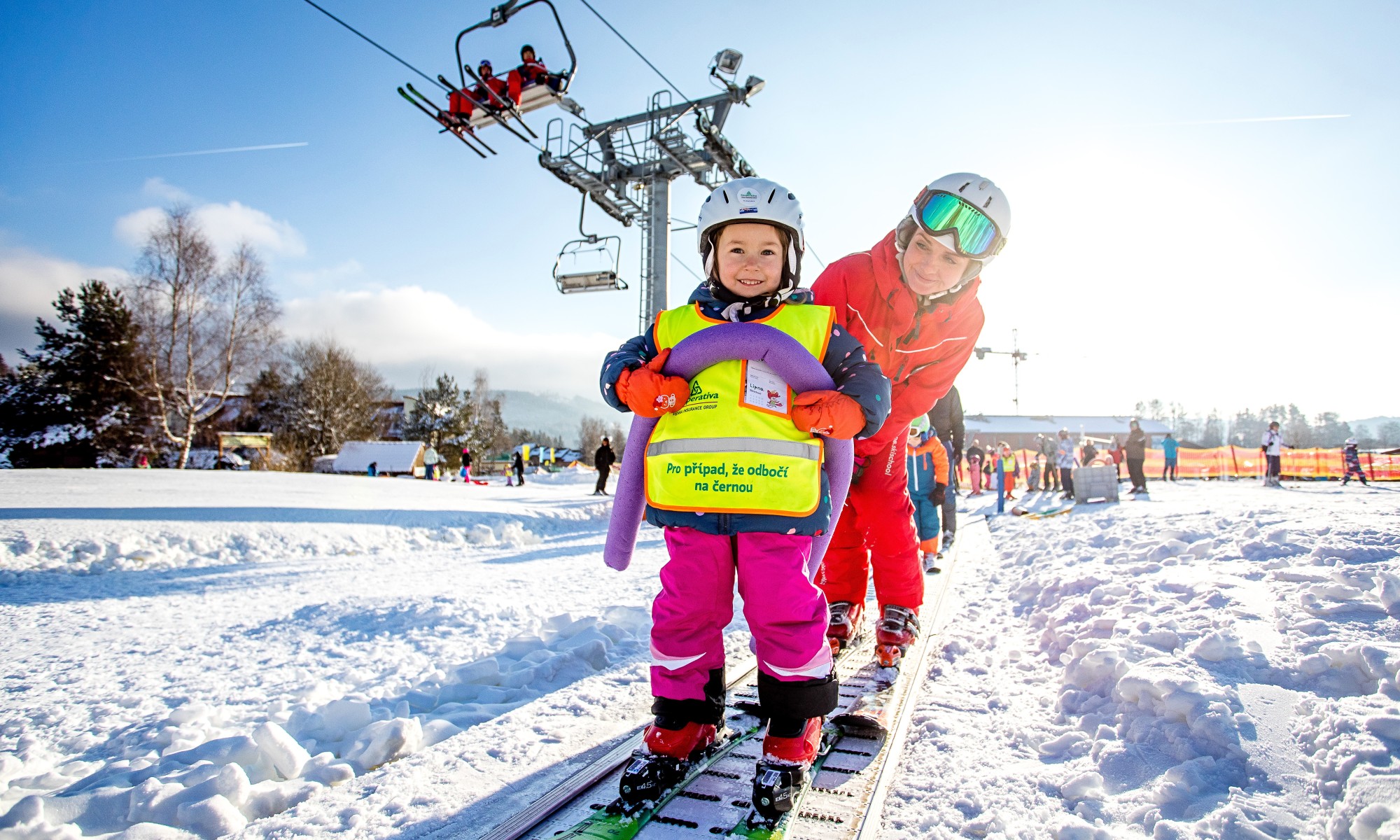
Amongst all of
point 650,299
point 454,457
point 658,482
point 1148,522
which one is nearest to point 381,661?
point 658,482

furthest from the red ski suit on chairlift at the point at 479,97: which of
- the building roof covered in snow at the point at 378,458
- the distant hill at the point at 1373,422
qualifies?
the distant hill at the point at 1373,422

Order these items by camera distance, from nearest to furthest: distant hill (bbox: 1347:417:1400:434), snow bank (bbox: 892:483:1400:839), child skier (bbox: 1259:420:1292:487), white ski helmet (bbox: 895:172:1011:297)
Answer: snow bank (bbox: 892:483:1400:839) < white ski helmet (bbox: 895:172:1011:297) < child skier (bbox: 1259:420:1292:487) < distant hill (bbox: 1347:417:1400:434)

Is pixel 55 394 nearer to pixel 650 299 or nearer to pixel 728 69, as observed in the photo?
pixel 650 299

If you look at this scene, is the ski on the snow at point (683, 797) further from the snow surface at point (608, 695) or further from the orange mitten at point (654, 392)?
the orange mitten at point (654, 392)

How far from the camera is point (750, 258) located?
2154 millimetres

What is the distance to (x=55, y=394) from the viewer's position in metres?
29.8

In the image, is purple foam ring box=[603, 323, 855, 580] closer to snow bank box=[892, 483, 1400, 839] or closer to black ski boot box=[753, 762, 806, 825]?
black ski boot box=[753, 762, 806, 825]

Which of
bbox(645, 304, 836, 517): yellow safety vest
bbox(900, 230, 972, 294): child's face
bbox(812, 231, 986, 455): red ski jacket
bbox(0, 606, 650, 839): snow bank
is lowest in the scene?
bbox(0, 606, 650, 839): snow bank

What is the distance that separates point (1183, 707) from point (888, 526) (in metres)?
1.31

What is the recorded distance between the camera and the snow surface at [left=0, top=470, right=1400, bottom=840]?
1.79 meters

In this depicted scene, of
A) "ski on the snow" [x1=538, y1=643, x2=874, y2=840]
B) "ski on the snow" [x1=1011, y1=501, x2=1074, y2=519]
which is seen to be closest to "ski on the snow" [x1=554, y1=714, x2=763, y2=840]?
"ski on the snow" [x1=538, y1=643, x2=874, y2=840]

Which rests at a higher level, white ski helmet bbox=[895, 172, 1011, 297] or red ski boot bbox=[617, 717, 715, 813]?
white ski helmet bbox=[895, 172, 1011, 297]

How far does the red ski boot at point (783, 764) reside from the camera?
5.66ft

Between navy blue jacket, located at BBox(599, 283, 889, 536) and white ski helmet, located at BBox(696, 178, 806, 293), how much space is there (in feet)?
0.28
